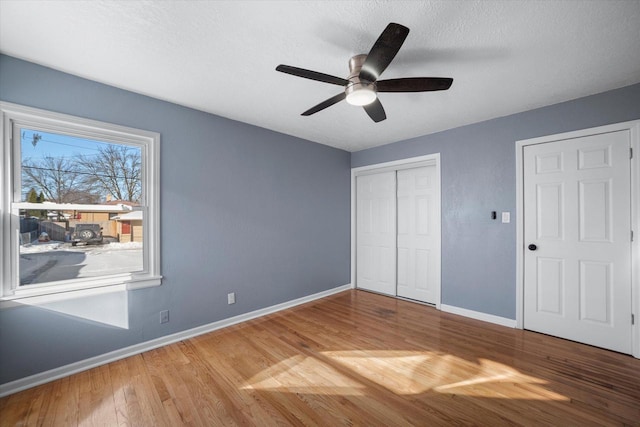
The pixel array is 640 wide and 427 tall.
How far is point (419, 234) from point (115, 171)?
3938 mm

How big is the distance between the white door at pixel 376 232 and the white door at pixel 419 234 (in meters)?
0.13

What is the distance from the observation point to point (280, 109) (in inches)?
115

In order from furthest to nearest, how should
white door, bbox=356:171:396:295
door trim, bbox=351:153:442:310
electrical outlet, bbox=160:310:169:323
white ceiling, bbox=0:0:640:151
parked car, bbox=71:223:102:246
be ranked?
1. white door, bbox=356:171:396:295
2. door trim, bbox=351:153:442:310
3. electrical outlet, bbox=160:310:169:323
4. parked car, bbox=71:223:102:246
5. white ceiling, bbox=0:0:640:151

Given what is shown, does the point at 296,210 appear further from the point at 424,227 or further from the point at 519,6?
the point at 519,6

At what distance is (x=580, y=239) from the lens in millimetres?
2684

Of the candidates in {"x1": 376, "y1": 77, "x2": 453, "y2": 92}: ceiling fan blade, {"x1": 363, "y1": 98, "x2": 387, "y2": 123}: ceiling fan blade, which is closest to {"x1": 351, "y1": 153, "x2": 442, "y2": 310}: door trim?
{"x1": 363, "y1": 98, "x2": 387, "y2": 123}: ceiling fan blade

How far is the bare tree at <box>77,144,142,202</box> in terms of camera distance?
2330 mm

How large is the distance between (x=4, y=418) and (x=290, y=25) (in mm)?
3174

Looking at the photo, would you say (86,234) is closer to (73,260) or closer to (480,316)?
(73,260)

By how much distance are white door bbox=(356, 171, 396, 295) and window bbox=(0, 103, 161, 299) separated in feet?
10.7

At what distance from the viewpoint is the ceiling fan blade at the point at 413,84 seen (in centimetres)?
178

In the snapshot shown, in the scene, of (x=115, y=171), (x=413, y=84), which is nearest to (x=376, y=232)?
(x=413, y=84)

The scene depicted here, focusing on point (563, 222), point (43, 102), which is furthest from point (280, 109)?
point (563, 222)

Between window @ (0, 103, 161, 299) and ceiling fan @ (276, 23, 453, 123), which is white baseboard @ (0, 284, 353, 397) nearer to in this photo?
window @ (0, 103, 161, 299)
